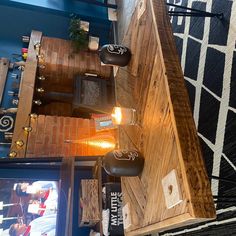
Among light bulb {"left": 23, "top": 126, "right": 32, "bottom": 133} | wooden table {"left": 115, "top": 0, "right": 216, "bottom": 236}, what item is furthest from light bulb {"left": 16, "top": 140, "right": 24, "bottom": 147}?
wooden table {"left": 115, "top": 0, "right": 216, "bottom": 236}

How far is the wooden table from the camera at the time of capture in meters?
0.85

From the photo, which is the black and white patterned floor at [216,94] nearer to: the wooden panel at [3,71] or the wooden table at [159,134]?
the wooden table at [159,134]

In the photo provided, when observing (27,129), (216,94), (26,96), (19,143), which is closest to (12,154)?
(19,143)

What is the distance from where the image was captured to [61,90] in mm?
4664

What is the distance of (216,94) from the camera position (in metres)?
1.78

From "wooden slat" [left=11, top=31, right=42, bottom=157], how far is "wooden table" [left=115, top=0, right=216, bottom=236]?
2.04 metres

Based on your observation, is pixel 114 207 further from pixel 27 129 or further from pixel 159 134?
pixel 27 129

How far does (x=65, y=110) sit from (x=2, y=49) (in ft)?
4.56

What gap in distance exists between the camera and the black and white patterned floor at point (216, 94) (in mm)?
1567

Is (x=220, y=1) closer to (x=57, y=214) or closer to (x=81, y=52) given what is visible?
(x=57, y=214)

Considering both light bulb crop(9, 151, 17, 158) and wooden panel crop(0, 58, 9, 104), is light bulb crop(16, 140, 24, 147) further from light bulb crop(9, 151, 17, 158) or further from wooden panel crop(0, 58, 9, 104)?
wooden panel crop(0, 58, 9, 104)

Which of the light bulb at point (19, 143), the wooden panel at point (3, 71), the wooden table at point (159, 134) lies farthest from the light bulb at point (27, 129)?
the wooden table at point (159, 134)

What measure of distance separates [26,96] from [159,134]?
301 cm

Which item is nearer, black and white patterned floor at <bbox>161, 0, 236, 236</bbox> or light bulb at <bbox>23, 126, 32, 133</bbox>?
black and white patterned floor at <bbox>161, 0, 236, 236</bbox>
